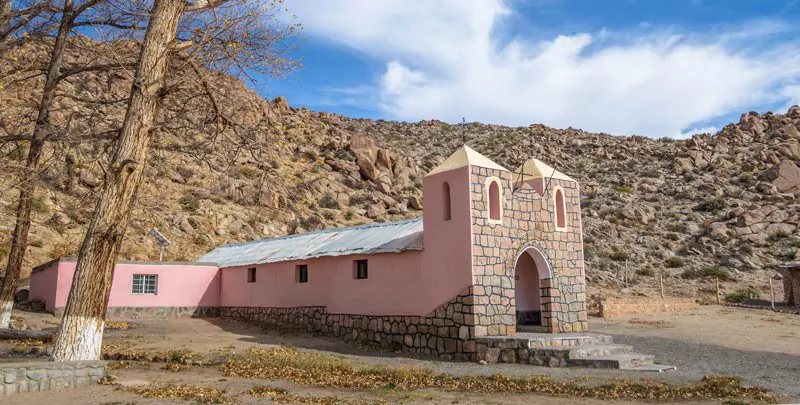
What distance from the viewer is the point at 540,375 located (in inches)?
452

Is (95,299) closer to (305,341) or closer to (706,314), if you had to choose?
(305,341)

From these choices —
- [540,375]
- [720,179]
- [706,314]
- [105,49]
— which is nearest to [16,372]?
[105,49]

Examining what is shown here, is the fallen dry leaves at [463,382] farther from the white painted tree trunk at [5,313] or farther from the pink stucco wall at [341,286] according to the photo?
the white painted tree trunk at [5,313]

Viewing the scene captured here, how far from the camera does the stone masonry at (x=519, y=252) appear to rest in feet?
48.8

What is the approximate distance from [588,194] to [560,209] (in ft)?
103

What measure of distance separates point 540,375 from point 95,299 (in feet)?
27.3

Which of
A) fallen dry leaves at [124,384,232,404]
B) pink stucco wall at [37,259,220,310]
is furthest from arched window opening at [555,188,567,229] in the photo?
pink stucco wall at [37,259,220,310]

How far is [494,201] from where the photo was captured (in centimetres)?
1570

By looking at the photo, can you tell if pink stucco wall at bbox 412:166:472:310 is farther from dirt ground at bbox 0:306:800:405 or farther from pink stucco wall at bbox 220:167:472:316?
dirt ground at bbox 0:306:800:405

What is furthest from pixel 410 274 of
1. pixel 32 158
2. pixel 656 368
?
pixel 32 158

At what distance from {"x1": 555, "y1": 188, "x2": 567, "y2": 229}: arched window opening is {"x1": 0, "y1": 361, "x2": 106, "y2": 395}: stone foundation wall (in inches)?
475

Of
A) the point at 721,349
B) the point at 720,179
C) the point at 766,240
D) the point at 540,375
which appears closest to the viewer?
the point at 540,375

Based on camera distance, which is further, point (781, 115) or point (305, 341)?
point (781, 115)

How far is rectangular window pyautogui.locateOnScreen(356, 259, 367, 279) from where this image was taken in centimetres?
1822
